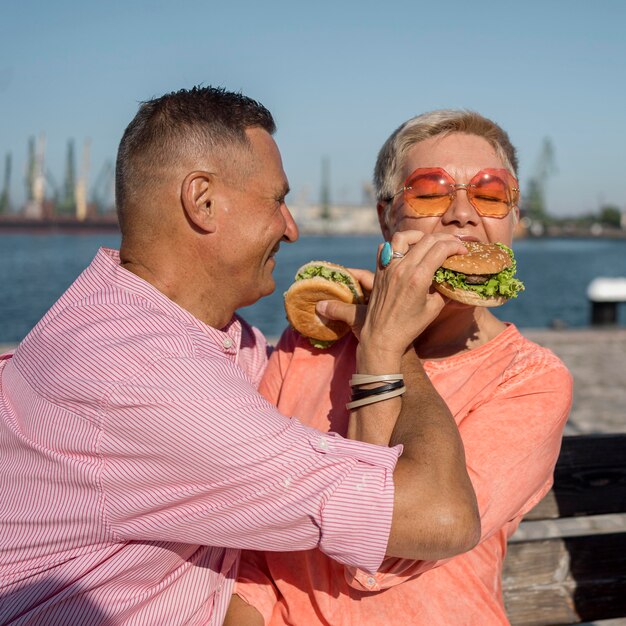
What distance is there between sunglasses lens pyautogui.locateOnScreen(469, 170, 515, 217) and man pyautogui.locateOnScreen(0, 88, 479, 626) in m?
0.57

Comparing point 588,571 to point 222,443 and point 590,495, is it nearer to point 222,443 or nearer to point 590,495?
point 590,495

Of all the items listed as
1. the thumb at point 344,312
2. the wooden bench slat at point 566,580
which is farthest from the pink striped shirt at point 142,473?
the wooden bench slat at point 566,580

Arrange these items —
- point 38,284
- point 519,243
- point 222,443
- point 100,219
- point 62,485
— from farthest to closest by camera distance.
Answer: point 519,243
point 100,219
point 38,284
point 62,485
point 222,443

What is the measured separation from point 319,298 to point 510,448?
94cm

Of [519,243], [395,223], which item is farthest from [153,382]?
[519,243]

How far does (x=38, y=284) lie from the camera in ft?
175

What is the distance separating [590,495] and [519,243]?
154 m

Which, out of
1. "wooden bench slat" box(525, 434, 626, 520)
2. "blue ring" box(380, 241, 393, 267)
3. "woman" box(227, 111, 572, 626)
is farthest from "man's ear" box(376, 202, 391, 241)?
"wooden bench slat" box(525, 434, 626, 520)

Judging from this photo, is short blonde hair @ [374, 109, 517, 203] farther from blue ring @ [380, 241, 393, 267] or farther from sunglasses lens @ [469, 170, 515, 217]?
blue ring @ [380, 241, 393, 267]

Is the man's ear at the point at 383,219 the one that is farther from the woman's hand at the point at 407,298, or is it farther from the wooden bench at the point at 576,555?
the wooden bench at the point at 576,555

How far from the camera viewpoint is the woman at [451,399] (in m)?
2.31

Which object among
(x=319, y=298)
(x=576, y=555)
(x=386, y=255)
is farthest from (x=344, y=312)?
(x=576, y=555)

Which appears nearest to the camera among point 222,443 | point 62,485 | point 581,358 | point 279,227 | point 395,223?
Result: point 222,443

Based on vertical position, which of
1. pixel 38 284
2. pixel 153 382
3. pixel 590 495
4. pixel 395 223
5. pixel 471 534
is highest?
pixel 395 223
